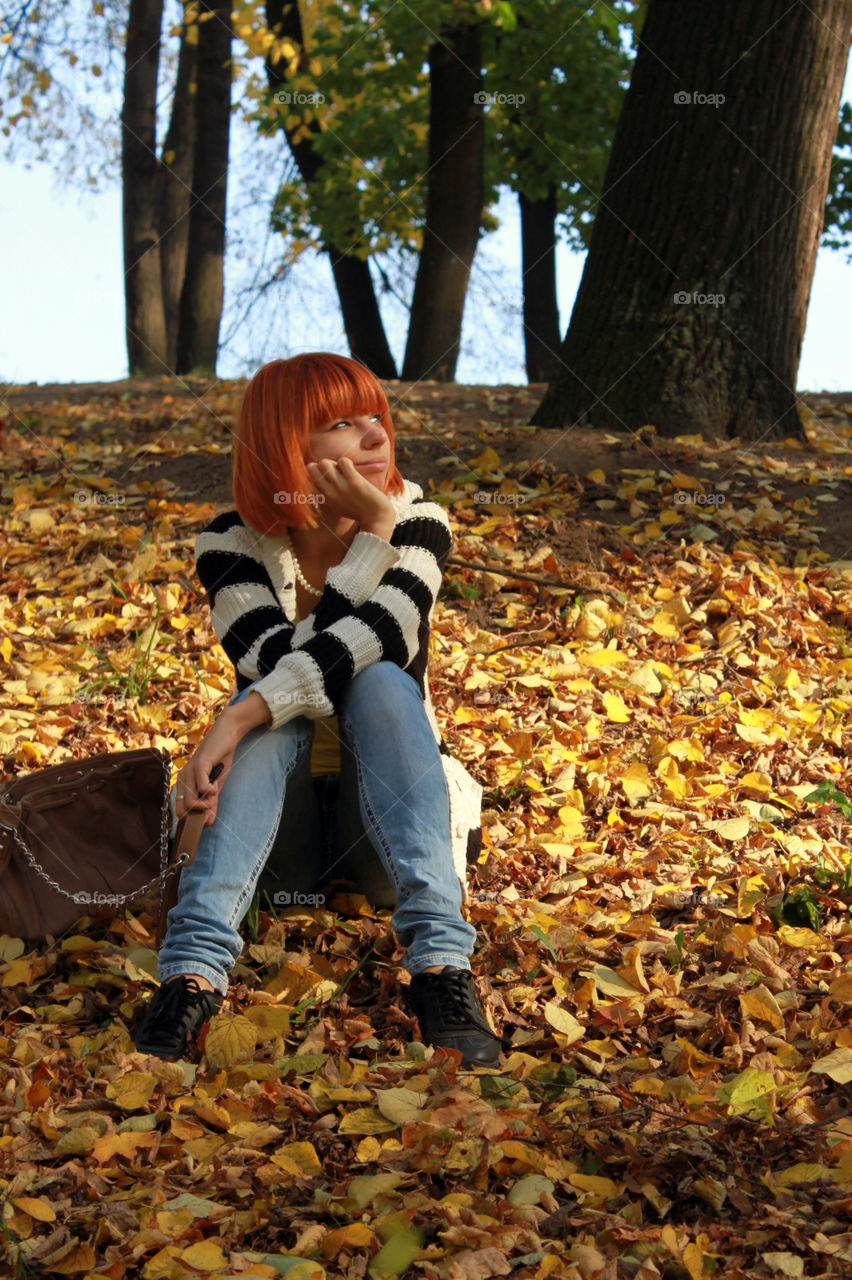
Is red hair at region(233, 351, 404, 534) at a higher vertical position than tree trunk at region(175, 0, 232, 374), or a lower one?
lower

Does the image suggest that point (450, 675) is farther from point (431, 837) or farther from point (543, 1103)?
point (543, 1103)

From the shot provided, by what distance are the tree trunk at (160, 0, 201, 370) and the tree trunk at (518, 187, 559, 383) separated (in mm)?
3606

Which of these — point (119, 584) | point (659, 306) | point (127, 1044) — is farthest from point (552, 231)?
point (127, 1044)

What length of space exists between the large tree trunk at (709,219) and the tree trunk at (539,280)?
6225 mm

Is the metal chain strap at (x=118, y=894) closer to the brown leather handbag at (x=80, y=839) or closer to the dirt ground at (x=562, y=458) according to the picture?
the brown leather handbag at (x=80, y=839)

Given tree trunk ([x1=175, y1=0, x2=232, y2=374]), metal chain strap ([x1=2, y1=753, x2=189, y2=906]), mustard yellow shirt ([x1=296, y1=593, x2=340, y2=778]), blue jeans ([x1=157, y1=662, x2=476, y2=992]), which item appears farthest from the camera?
tree trunk ([x1=175, y1=0, x2=232, y2=374])

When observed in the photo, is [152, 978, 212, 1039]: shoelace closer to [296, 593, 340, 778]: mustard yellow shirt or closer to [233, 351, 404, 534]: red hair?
[296, 593, 340, 778]: mustard yellow shirt

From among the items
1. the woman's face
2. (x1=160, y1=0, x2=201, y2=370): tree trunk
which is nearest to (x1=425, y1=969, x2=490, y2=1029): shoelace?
the woman's face

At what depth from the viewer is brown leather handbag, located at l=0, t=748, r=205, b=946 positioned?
8.33 ft

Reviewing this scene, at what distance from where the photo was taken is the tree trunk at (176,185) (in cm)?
1273

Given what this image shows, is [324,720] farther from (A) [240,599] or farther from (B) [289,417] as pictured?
(B) [289,417]

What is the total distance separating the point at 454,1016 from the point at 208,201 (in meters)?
9.40

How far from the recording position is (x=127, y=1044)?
2.20 meters

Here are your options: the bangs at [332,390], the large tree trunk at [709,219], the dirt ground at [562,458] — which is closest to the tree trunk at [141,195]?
the dirt ground at [562,458]
